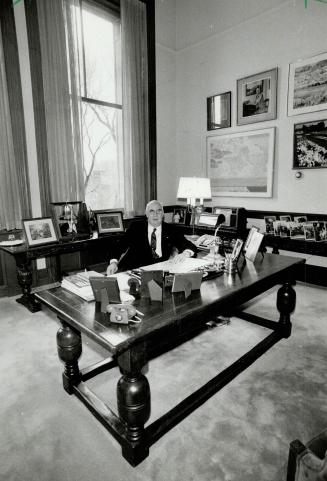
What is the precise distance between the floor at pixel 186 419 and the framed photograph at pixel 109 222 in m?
1.86

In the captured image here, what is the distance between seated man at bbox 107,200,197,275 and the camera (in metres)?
3.17

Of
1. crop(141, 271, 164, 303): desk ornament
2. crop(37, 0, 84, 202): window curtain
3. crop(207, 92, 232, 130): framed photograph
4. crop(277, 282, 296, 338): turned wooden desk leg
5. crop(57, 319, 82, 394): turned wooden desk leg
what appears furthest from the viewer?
crop(207, 92, 232, 130): framed photograph

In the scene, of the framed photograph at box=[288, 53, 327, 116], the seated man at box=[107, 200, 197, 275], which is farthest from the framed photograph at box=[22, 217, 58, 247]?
the framed photograph at box=[288, 53, 327, 116]

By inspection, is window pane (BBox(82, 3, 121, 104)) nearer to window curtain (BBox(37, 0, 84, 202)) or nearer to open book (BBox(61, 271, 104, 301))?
window curtain (BBox(37, 0, 84, 202))

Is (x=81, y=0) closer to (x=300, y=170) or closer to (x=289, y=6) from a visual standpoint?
(x=289, y=6)

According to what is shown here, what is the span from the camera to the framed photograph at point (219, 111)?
5.04 meters

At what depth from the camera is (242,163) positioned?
16.3ft

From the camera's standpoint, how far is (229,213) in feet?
15.5

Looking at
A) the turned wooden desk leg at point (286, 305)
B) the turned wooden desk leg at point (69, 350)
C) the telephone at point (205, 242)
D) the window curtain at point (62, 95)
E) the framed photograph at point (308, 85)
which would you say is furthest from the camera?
the window curtain at point (62, 95)

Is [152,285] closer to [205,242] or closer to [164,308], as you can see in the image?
[164,308]

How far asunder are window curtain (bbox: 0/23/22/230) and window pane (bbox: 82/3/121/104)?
126 centimetres

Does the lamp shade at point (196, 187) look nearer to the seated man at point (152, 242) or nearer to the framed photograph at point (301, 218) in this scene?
the seated man at point (152, 242)

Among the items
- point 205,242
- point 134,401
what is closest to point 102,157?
point 205,242

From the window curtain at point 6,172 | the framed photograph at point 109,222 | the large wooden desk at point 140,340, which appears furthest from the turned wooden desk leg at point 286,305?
the window curtain at point 6,172
